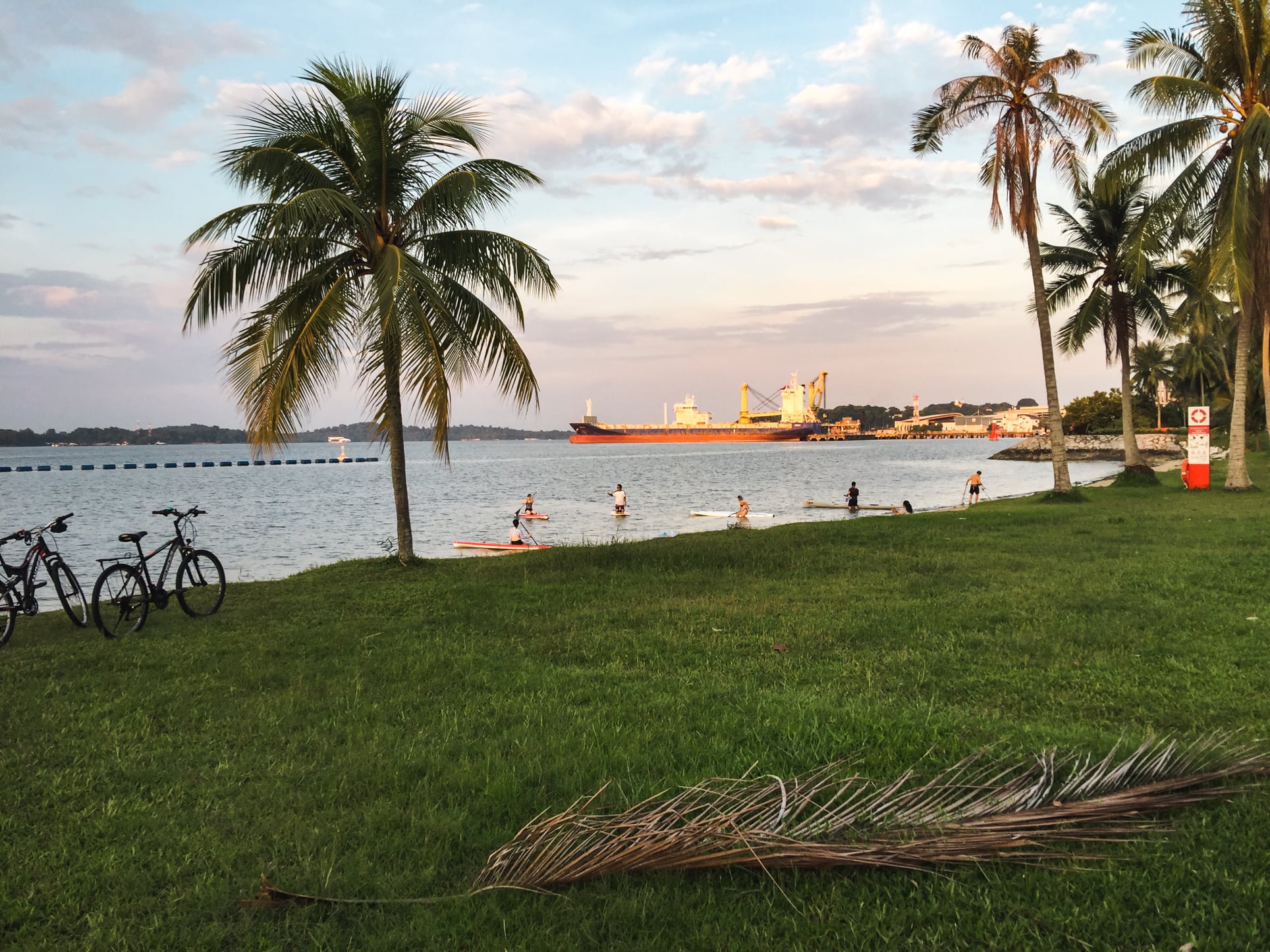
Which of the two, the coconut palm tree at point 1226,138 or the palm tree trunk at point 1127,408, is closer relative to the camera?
the coconut palm tree at point 1226,138

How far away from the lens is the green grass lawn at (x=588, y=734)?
291cm

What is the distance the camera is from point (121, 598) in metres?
8.24

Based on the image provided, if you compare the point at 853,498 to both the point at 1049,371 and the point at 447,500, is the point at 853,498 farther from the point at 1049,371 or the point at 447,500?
the point at 447,500

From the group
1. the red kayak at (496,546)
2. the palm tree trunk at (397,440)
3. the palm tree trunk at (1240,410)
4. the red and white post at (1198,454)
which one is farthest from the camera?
the red kayak at (496,546)

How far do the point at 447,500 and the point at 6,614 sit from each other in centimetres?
3791

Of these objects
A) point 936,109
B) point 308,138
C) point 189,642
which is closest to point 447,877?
point 189,642

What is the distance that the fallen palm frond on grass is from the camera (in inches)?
121

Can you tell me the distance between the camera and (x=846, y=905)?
115 inches

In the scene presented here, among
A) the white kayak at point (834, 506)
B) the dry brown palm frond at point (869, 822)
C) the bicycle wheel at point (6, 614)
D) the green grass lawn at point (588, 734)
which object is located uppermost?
the bicycle wheel at point (6, 614)

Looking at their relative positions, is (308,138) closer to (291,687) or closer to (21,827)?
(291,687)

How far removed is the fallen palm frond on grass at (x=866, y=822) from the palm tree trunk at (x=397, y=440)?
368 inches

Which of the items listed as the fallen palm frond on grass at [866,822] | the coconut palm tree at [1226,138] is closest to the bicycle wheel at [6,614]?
the fallen palm frond on grass at [866,822]

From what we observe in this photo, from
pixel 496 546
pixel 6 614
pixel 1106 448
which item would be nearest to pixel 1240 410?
pixel 496 546

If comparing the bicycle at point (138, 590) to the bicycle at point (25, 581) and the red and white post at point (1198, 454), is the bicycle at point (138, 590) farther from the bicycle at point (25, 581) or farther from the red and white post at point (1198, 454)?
the red and white post at point (1198, 454)
